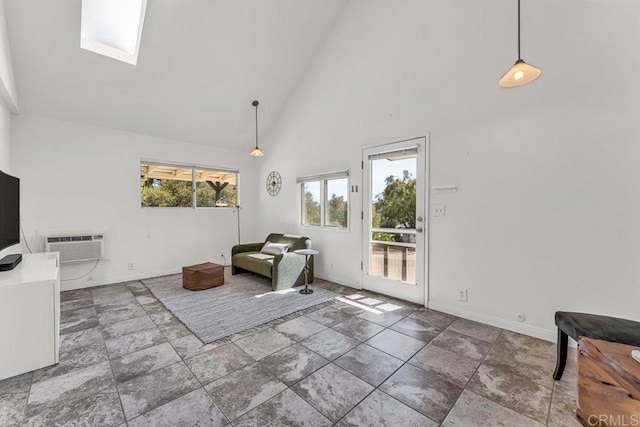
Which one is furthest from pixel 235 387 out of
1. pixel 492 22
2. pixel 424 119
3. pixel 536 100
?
pixel 492 22

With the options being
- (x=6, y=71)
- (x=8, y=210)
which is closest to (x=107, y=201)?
(x=8, y=210)

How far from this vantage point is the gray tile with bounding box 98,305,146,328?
2831 mm

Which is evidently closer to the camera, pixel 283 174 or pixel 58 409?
pixel 58 409

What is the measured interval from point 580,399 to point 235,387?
6.35ft

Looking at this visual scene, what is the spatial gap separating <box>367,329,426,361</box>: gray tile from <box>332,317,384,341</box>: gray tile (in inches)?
3.1

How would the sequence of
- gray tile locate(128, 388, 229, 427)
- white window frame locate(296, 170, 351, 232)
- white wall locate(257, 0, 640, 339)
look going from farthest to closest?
white window frame locate(296, 170, 351, 232)
white wall locate(257, 0, 640, 339)
gray tile locate(128, 388, 229, 427)

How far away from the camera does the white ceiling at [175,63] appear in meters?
→ 3.02

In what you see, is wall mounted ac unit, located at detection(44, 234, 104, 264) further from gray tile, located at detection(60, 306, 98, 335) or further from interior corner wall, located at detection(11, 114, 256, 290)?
gray tile, located at detection(60, 306, 98, 335)

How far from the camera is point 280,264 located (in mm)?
3904

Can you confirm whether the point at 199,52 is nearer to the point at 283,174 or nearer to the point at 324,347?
the point at 283,174

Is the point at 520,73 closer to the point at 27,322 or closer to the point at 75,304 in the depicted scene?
the point at 27,322

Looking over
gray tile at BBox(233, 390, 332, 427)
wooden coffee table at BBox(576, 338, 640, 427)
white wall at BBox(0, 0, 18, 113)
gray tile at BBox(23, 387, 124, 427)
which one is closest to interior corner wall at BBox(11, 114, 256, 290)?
white wall at BBox(0, 0, 18, 113)

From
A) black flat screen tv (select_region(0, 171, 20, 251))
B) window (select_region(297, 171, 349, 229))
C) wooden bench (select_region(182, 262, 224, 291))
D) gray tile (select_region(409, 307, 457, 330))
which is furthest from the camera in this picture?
window (select_region(297, 171, 349, 229))

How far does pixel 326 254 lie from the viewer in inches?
177
